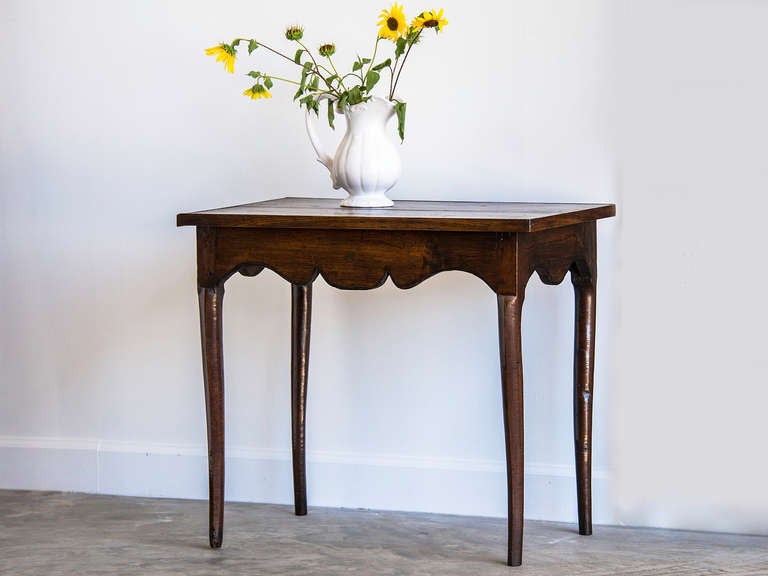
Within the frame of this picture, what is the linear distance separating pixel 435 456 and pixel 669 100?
101cm

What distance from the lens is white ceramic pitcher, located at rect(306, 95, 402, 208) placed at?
7.59ft

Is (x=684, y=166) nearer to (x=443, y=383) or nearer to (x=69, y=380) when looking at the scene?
(x=443, y=383)

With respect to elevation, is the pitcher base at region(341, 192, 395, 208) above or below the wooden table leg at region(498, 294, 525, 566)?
above

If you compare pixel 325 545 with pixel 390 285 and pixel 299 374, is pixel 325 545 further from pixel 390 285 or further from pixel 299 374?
pixel 390 285

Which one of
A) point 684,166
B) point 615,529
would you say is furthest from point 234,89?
point 615,529

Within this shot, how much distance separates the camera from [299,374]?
2.62 meters

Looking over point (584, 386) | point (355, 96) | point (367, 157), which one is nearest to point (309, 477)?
point (584, 386)

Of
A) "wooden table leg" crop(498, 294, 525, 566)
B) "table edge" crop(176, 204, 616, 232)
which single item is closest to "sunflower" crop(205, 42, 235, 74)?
"table edge" crop(176, 204, 616, 232)

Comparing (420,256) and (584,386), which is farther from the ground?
(420,256)

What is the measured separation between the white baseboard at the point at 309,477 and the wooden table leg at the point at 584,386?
12cm

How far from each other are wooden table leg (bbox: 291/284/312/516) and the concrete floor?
98 mm

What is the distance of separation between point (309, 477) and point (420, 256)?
2.95 feet

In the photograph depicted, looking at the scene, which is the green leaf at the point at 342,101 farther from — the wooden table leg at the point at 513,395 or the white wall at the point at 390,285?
the wooden table leg at the point at 513,395

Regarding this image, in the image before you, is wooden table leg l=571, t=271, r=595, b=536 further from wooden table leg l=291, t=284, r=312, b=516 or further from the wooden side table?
wooden table leg l=291, t=284, r=312, b=516
